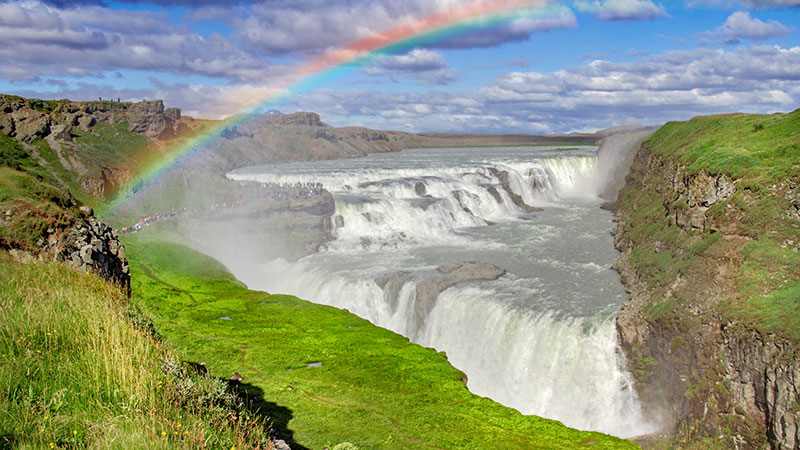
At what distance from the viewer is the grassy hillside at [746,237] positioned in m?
20.1

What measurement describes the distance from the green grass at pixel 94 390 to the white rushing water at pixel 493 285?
1854cm

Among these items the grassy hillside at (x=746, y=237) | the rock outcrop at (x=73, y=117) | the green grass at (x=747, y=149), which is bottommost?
the grassy hillside at (x=746, y=237)

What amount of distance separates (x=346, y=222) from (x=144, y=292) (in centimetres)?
2516

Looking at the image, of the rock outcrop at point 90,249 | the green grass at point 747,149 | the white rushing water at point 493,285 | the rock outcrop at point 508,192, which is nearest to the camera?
the rock outcrop at point 90,249

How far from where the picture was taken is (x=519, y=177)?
70500 mm

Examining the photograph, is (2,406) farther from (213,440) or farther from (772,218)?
(772,218)

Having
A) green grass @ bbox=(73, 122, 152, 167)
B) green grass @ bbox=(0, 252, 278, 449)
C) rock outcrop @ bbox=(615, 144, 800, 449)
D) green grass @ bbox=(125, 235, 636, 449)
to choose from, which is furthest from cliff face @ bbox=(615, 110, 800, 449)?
green grass @ bbox=(73, 122, 152, 167)

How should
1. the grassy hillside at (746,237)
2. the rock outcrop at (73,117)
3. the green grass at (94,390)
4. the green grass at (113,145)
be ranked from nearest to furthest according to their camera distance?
the green grass at (94,390) → the grassy hillside at (746,237) → the rock outcrop at (73,117) → the green grass at (113,145)

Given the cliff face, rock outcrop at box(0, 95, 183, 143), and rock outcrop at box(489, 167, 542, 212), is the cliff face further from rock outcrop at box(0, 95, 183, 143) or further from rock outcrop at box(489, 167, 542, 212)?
rock outcrop at box(0, 95, 183, 143)

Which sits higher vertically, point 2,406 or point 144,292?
point 2,406

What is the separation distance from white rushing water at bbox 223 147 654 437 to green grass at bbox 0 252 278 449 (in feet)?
60.8

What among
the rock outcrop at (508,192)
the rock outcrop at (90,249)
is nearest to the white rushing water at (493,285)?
the rock outcrop at (508,192)

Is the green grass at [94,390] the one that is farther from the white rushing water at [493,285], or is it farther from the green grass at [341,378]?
the white rushing water at [493,285]

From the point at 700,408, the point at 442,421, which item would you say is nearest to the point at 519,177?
the point at 700,408
